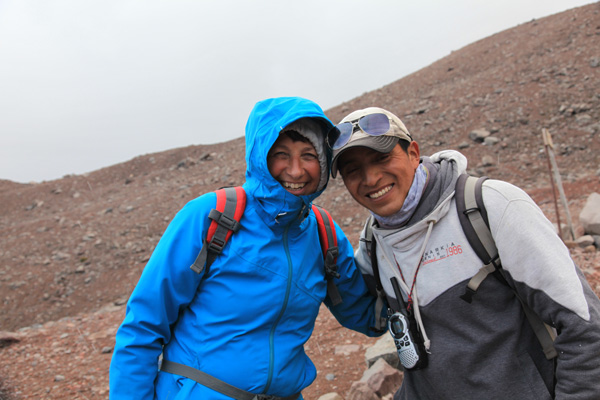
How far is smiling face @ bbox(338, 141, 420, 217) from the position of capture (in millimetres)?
2084

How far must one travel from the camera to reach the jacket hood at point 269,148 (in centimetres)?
222

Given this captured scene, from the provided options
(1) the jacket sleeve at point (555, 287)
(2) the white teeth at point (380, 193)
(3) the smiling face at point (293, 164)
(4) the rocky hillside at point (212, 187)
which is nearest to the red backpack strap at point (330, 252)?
(3) the smiling face at point (293, 164)

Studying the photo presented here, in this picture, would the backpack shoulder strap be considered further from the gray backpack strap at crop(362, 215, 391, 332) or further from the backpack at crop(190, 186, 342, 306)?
the backpack at crop(190, 186, 342, 306)

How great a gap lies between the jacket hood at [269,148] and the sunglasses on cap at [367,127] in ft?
0.56

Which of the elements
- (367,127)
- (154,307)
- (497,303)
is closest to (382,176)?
(367,127)

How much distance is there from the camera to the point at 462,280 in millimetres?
1901

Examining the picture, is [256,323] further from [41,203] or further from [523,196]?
[41,203]

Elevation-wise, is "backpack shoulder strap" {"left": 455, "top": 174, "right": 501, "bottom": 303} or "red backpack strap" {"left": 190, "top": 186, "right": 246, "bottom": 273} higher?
"red backpack strap" {"left": 190, "top": 186, "right": 246, "bottom": 273}

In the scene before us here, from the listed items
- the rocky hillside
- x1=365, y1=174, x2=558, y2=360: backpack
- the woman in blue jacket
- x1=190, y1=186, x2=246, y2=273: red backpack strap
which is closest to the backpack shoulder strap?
x1=365, y1=174, x2=558, y2=360: backpack

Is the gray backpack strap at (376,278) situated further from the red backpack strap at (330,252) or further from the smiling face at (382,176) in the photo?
the smiling face at (382,176)

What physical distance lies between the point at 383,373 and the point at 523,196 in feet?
8.96

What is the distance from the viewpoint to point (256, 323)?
84.8 inches

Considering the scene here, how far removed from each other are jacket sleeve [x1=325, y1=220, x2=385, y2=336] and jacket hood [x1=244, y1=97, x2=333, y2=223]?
1.70 ft

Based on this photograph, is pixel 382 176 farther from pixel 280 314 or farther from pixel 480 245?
pixel 280 314
